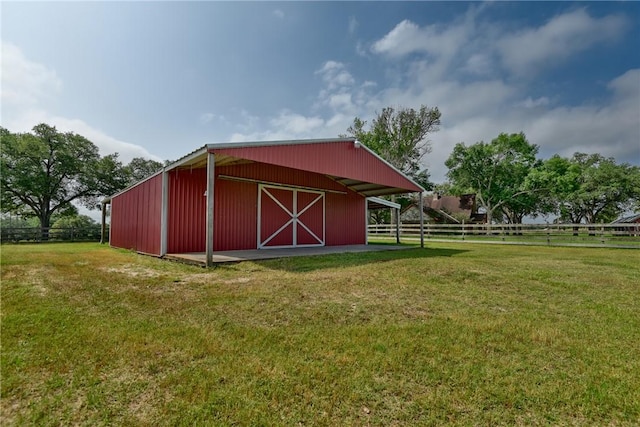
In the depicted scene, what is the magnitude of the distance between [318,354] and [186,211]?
7313 mm

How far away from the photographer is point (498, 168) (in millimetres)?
27906

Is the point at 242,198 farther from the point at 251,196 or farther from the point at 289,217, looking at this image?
the point at 289,217

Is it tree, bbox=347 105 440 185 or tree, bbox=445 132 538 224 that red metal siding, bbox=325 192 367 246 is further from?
tree, bbox=445 132 538 224

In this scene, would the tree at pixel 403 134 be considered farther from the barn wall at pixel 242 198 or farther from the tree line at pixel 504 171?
the barn wall at pixel 242 198

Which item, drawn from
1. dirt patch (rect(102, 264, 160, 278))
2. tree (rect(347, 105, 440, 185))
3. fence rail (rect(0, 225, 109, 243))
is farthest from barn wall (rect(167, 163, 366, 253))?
tree (rect(347, 105, 440, 185))

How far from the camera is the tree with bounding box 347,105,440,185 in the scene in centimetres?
2528

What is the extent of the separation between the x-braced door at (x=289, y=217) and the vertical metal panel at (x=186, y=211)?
1764mm

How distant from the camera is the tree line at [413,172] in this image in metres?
20.5

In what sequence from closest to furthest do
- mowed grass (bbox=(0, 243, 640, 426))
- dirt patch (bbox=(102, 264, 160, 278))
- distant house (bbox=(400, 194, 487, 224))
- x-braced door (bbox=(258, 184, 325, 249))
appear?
mowed grass (bbox=(0, 243, 640, 426)) < dirt patch (bbox=(102, 264, 160, 278)) < x-braced door (bbox=(258, 184, 325, 249)) < distant house (bbox=(400, 194, 487, 224))

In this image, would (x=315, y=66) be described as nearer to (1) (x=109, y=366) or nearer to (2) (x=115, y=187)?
(1) (x=109, y=366)

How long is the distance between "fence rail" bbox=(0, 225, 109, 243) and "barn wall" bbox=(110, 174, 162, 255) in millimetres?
7704

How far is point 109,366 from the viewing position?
200 centimetres

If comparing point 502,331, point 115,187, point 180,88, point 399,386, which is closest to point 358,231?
point 180,88

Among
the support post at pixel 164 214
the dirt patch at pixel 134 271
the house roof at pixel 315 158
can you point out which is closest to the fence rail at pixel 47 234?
the support post at pixel 164 214
